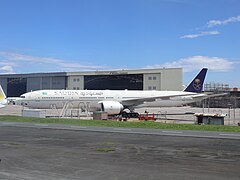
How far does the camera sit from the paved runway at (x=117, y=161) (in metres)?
8.18

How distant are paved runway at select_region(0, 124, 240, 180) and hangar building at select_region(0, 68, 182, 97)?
67732 millimetres

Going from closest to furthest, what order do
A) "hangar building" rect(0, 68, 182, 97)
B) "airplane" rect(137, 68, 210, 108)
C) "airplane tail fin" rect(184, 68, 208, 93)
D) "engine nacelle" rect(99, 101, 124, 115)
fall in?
"engine nacelle" rect(99, 101, 124, 115)
"airplane" rect(137, 68, 210, 108)
"airplane tail fin" rect(184, 68, 208, 93)
"hangar building" rect(0, 68, 182, 97)

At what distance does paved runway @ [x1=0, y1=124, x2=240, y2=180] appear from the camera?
8.18 metres

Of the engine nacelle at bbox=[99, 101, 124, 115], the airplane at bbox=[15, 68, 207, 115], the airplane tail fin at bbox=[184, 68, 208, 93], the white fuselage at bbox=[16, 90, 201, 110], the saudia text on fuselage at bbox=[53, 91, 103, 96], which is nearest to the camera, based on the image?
the engine nacelle at bbox=[99, 101, 124, 115]

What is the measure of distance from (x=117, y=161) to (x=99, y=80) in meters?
85.4

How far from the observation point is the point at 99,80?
95.2 meters

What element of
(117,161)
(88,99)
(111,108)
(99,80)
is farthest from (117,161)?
(99,80)

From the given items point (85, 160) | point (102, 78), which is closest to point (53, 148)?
point (85, 160)

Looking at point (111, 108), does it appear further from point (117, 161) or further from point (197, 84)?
point (117, 161)

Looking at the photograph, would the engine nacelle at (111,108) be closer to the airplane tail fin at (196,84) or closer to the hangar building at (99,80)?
the airplane tail fin at (196,84)

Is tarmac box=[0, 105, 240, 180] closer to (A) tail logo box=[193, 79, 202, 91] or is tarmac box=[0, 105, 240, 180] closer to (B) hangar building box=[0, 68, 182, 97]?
(A) tail logo box=[193, 79, 202, 91]

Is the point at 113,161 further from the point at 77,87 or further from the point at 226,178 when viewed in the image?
the point at 77,87

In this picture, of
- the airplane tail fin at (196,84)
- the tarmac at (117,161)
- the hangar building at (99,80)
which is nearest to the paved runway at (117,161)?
the tarmac at (117,161)

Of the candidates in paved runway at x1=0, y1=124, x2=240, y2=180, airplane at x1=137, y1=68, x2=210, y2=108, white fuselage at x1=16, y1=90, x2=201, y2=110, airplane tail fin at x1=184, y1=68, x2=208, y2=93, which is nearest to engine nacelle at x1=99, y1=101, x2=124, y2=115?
white fuselage at x1=16, y1=90, x2=201, y2=110
